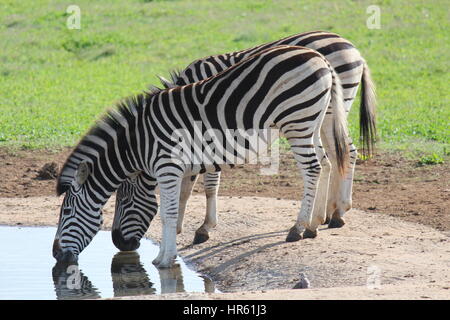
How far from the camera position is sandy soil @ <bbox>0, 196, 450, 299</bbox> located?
7047 millimetres

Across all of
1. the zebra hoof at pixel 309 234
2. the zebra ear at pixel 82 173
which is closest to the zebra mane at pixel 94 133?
the zebra ear at pixel 82 173

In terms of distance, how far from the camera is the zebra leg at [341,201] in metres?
9.80

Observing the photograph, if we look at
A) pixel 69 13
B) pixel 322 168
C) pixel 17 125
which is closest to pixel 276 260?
pixel 322 168

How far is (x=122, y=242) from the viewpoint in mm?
9430

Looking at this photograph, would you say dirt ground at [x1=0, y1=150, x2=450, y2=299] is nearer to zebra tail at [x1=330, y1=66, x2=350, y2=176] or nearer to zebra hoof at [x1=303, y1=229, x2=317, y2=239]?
zebra hoof at [x1=303, y1=229, x2=317, y2=239]

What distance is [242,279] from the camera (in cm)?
832

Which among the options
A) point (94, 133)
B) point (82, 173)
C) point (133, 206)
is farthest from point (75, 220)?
point (94, 133)

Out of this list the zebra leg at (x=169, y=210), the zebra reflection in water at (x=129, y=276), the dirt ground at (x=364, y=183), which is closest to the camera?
the zebra reflection in water at (x=129, y=276)

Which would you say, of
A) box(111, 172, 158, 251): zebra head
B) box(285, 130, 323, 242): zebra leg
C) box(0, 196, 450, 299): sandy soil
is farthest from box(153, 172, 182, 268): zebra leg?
box(285, 130, 323, 242): zebra leg

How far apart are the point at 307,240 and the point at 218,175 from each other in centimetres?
136

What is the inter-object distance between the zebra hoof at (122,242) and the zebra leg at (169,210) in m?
0.89

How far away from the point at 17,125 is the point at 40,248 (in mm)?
6291

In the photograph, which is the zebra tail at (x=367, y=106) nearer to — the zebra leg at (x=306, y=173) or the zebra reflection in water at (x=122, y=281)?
the zebra leg at (x=306, y=173)
